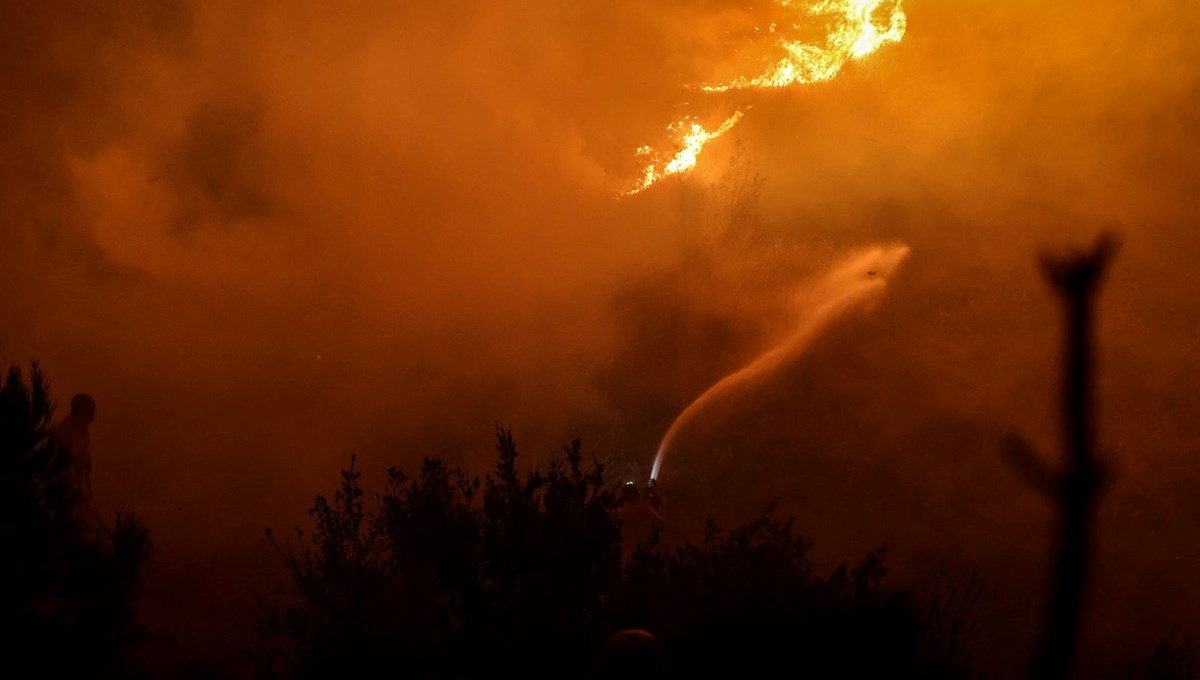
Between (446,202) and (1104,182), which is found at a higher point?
(446,202)

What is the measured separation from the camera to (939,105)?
2039 cm

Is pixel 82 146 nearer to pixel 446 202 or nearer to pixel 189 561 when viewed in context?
pixel 446 202

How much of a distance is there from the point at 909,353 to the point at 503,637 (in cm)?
1325

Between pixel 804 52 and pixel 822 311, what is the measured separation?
474 cm

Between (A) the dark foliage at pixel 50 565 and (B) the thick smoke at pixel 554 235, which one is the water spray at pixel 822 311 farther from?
(A) the dark foliage at pixel 50 565

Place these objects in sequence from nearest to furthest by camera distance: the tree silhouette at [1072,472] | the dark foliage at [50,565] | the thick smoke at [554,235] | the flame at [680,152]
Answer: the dark foliage at [50,565]
the tree silhouette at [1072,472]
the thick smoke at [554,235]
the flame at [680,152]

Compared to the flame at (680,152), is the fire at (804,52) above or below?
above

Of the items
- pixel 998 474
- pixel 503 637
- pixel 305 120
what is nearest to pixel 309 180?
pixel 305 120

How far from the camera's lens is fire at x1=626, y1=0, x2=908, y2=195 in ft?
62.7

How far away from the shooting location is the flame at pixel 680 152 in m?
21.0

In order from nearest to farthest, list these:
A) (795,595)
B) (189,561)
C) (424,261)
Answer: (795,595), (189,561), (424,261)

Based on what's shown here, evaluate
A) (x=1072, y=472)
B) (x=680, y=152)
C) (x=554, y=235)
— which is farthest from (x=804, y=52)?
(x=1072, y=472)

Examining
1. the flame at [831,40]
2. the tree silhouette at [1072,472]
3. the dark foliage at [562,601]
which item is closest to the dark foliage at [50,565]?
the dark foliage at [562,601]

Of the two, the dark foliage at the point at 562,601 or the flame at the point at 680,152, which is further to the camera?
the flame at the point at 680,152
